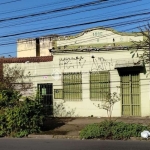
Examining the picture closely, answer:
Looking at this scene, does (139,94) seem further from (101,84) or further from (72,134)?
(72,134)

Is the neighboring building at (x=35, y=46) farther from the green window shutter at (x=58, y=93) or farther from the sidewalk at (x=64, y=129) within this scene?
the sidewalk at (x=64, y=129)

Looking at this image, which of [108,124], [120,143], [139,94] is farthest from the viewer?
[139,94]

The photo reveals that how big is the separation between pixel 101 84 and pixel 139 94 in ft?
8.02

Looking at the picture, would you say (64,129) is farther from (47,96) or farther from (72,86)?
(47,96)

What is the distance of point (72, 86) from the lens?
22.1 meters

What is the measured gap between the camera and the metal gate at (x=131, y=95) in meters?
20.4

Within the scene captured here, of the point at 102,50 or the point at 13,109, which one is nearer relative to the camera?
the point at 13,109

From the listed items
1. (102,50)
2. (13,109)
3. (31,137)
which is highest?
(102,50)

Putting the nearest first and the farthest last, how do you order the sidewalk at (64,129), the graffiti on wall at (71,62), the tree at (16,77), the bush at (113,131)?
the bush at (113,131) < the sidewalk at (64,129) < the graffiti on wall at (71,62) < the tree at (16,77)

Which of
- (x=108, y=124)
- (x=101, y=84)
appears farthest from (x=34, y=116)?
(x=101, y=84)

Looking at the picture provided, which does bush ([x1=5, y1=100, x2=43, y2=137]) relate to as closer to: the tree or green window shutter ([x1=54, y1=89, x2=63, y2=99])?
green window shutter ([x1=54, y1=89, x2=63, y2=99])

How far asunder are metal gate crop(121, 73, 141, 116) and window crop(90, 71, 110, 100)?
1.00 m

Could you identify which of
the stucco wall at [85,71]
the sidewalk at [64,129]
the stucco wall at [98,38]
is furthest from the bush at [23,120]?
the stucco wall at [98,38]

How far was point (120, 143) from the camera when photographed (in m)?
11.9
